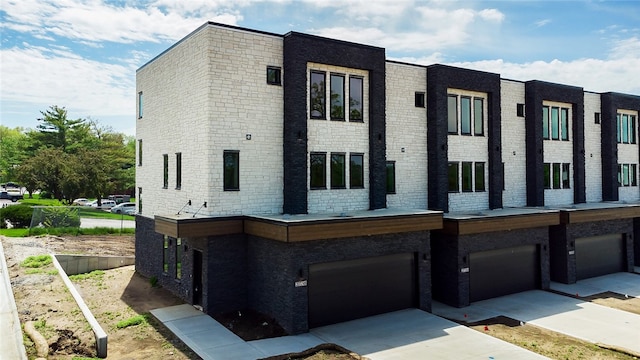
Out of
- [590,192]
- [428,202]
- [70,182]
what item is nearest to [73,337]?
[428,202]

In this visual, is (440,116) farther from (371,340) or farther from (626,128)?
(626,128)

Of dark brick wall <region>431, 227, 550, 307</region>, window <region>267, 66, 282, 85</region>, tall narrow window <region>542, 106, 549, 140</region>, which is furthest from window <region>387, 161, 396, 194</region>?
tall narrow window <region>542, 106, 549, 140</region>

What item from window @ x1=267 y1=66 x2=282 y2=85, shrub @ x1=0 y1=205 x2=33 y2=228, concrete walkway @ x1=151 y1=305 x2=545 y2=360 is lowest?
concrete walkway @ x1=151 y1=305 x2=545 y2=360

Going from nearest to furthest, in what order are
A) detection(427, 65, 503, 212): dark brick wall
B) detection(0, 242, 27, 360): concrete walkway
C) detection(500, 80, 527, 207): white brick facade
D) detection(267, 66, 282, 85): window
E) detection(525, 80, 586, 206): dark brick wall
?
detection(0, 242, 27, 360): concrete walkway
detection(267, 66, 282, 85): window
detection(427, 65, 503, 212): dark brick wall
detection(500, 80, 527, 207): white brick facade
detection(525, 80, 586, 206): dark brick wall

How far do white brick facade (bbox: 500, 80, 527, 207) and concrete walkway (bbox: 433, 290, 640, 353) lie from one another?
617 centimetres

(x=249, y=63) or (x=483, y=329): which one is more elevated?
(x=249, y=63)

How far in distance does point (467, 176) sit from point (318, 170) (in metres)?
8.68

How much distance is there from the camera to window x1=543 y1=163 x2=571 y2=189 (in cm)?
2503

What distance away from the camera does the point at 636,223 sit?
26.2 metres

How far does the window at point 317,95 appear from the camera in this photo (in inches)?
679

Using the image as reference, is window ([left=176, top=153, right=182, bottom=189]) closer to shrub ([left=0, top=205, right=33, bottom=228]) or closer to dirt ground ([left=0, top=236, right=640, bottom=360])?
dirt ground ([left=0, top=236, right=640, bottom=360])

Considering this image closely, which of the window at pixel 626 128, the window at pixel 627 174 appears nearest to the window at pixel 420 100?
the window at pixel 626 128

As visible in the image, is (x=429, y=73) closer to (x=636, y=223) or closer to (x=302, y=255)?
(x=302, y=255)

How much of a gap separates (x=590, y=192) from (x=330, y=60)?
67.4ft
